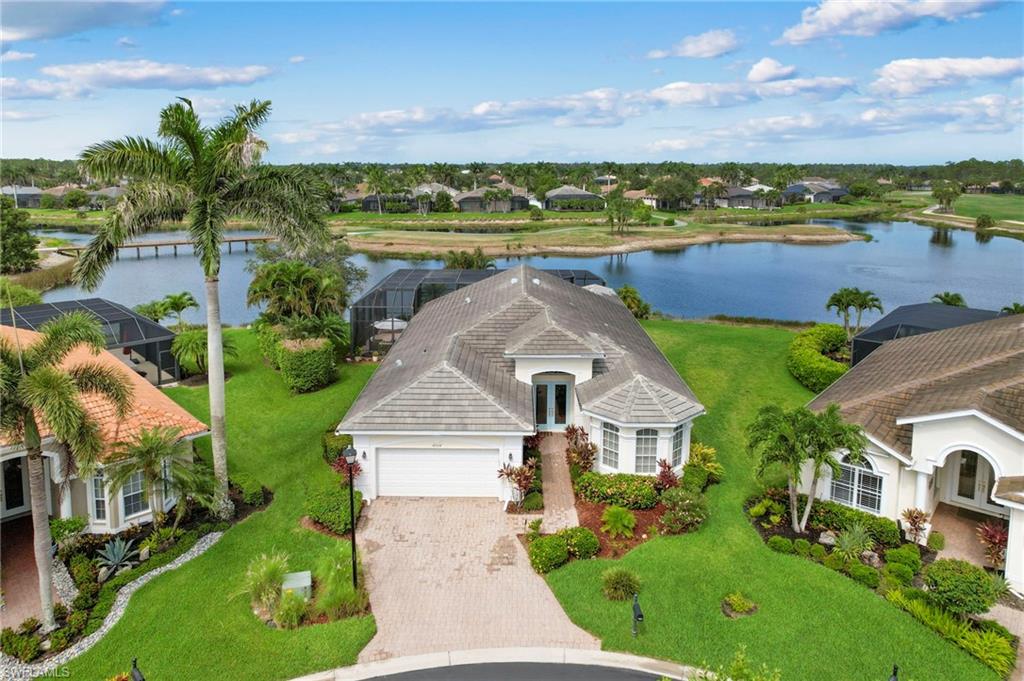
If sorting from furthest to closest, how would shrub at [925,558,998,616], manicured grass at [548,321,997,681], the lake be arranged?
the lake, shrub at [925,558,998,616], manicured grass at [548,321,997,681]

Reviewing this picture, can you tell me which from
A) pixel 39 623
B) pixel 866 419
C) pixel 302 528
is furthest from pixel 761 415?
pixel 39 623

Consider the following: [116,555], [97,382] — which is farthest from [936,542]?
[116,555]

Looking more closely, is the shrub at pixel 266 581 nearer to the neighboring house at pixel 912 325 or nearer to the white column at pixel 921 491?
the white column at pixel 921 491

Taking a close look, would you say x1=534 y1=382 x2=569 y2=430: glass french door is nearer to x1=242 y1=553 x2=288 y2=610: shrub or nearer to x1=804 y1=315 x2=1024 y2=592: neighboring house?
x1=804 y1=315 x2=1024 y2=592: neighboring house

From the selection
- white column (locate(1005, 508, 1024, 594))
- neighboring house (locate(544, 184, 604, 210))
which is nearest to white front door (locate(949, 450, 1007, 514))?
white column (locate(1005, 508, 1024, 594))

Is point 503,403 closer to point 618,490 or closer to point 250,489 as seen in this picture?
point 618,490

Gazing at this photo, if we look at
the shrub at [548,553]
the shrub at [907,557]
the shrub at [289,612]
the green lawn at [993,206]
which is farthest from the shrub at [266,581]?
the green lawn at [993,206]
